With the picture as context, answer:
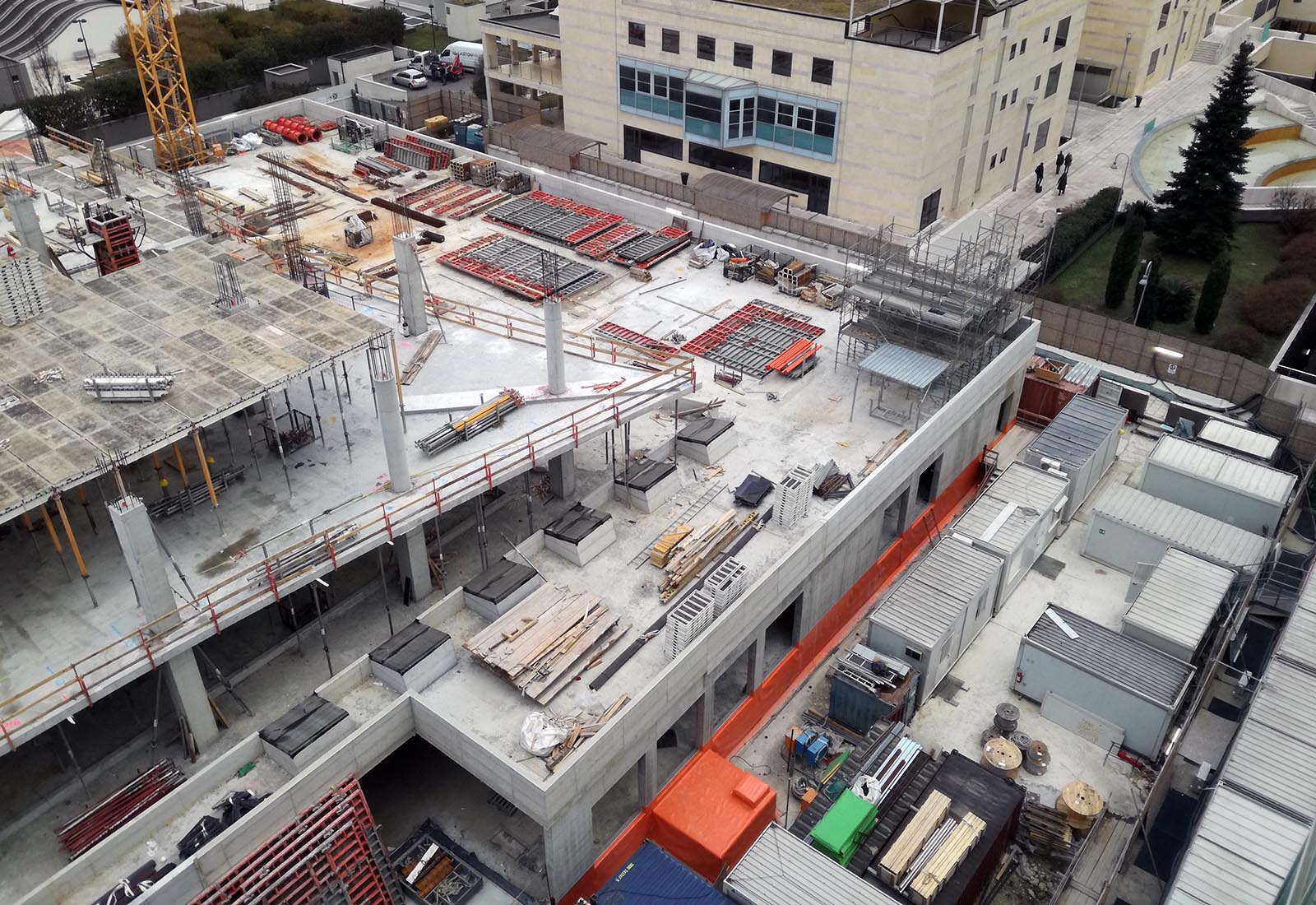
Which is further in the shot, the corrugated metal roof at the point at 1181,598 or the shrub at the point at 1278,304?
the shrub at the point at 1278,304

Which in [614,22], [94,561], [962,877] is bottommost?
[962,877]

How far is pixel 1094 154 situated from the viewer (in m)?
71.1

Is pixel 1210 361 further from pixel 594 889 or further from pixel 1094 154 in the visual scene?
pixel 594 889

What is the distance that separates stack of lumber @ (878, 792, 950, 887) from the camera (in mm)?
25141

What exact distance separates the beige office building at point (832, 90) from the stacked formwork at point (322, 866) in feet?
134

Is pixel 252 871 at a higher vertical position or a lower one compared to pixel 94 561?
lower

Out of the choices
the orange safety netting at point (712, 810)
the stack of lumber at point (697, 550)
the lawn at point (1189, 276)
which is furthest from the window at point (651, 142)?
the orange safety netting at point (712, 810)

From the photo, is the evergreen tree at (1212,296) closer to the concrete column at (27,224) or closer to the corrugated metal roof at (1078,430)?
the corrugated metal roof at (1078,430)

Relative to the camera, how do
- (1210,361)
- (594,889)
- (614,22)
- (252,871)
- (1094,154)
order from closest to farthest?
(252,871) < (594,889) < (1210,361) < (614,22) < (1094,154)

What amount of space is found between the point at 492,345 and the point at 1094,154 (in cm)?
5227

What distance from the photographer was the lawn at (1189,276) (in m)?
52.4

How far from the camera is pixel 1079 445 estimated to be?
3984 cm

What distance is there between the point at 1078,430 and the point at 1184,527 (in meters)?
5.83

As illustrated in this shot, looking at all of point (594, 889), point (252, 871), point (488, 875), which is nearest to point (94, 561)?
point (252, 871)
